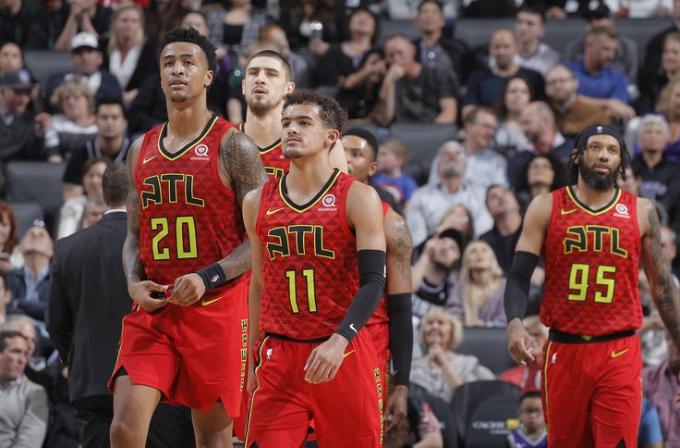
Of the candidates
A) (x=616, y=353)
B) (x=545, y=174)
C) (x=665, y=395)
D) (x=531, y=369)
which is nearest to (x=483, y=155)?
(x=545, y=174)

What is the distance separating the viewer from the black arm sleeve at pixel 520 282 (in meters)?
8.39

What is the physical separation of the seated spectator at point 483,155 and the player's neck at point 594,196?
5.36 m

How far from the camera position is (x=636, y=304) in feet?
27.5

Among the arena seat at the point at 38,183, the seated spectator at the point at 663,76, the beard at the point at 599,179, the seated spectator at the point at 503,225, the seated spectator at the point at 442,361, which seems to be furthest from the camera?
the seated spectator at the point at 663,76

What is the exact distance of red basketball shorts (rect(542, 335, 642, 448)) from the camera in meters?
8.16

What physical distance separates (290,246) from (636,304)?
2.30 m

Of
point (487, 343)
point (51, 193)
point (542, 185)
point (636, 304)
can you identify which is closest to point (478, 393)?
point (487, 343)

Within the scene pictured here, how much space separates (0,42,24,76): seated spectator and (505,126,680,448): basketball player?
8516mm

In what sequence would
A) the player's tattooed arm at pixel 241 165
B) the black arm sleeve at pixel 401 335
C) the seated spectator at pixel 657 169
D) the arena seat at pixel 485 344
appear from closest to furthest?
the player's tattooed arm at pixel 241 165
the black arm sleeve at pixel 401 335
the arena seat at pixel 485 344
the seated spectator at pixel 657 169

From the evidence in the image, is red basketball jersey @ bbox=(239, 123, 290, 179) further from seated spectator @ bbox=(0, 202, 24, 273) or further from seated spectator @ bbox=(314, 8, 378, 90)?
seated spectator @ bbox=(314, 8, 378, 90)

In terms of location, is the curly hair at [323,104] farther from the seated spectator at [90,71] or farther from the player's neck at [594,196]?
the seated spectator at [90,71]

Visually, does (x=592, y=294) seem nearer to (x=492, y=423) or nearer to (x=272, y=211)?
(x=272, y=211)

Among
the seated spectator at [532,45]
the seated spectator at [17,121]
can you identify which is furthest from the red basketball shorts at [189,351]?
the seated spectator at [532,45]

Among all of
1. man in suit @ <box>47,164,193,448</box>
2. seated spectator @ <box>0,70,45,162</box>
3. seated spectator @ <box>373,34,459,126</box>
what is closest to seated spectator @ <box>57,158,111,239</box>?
seated spectator @ <box>0,70,45,162</box>
